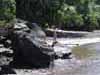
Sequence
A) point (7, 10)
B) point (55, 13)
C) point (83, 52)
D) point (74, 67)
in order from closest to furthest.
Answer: point (74, 67) < point (83, 52) < point (7, 10) < point (55, 13)

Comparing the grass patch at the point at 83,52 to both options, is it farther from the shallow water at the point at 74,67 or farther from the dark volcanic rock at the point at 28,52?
the dark volcanic rock at the point at 28,52

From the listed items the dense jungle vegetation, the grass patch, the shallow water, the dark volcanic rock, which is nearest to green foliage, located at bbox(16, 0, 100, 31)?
the dense jungle vegetation

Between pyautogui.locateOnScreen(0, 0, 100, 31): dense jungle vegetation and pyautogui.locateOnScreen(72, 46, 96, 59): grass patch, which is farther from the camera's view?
pyautogui.locateOnScreen(0, 0, 100, 31): dense jungle vegetation

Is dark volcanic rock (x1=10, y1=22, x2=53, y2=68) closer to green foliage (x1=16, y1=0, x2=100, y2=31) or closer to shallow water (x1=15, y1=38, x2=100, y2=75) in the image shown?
shallow water (x1=15, y1=38, x2=100, y2=75)

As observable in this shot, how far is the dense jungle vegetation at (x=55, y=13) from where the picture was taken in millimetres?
41084

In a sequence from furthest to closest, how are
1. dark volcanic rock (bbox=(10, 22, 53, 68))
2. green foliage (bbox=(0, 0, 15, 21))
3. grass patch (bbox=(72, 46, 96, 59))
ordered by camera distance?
green foliage (bbox=(0, 0, 15, 21)) → grass patch (bbox=(72, 46, 96, 59)) → dark volcanic rock (bbox=(10, 22, 53, 68))

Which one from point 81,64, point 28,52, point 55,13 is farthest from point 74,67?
point 55,13

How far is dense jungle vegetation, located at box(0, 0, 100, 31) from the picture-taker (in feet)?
135

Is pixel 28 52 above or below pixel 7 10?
above

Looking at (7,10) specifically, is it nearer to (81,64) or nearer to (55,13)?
(55,13)

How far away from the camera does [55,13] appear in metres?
46.1

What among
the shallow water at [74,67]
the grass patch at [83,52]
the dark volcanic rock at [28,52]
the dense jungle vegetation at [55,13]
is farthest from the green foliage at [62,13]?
the dark volcanic rock at [28,52]

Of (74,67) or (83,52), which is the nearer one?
(74,67)

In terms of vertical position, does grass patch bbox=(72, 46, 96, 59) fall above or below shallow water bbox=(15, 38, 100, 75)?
below
